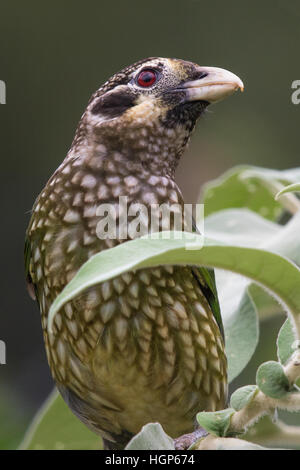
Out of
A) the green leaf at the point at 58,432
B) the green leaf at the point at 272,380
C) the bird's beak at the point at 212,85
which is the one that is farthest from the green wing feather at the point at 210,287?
the green leaf at the point at 272,380

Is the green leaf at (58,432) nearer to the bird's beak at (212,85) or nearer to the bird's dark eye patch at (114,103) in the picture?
the bird's dark eye patch at (114,103)

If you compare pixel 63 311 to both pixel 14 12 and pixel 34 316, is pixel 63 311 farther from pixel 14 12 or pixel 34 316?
pixel 14 12

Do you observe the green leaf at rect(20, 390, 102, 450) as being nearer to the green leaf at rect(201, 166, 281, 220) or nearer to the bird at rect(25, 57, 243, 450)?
the bird at rect(25, 57, 243, 450)

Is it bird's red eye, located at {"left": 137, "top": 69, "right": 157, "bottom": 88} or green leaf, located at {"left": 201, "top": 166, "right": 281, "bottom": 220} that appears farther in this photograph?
green leaf, located at {"left": 201, "top": 166, "right": 281, "bottom": 220}

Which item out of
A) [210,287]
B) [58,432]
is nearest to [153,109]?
[210,287]

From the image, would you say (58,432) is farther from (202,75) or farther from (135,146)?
(202,75)

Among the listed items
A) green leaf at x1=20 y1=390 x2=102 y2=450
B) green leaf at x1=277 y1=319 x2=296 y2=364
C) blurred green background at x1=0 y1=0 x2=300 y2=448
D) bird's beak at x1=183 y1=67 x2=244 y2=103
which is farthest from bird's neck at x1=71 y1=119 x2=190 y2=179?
blurred green background at x1=0 y1=0 x2=300 y2=448
